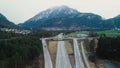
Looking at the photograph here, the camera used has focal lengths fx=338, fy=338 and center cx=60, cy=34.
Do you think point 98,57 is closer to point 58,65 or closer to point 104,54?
point 104,54

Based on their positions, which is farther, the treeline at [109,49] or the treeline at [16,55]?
the treeline at [109,49]

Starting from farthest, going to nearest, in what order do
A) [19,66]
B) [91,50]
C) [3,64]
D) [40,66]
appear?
[91,50], [40,66], [19,66], [3,64]

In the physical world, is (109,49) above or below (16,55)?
below

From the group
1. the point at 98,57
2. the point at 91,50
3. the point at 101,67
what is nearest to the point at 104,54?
the point at 98,57

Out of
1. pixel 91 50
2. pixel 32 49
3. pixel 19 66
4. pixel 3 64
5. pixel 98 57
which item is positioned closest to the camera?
pixel 3 64

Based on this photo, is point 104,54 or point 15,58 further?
point 104,54

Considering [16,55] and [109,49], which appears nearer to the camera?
[16,55]

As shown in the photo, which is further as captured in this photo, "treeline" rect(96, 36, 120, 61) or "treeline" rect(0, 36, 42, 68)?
"treeline" rect(96, 36, 120, 61)
